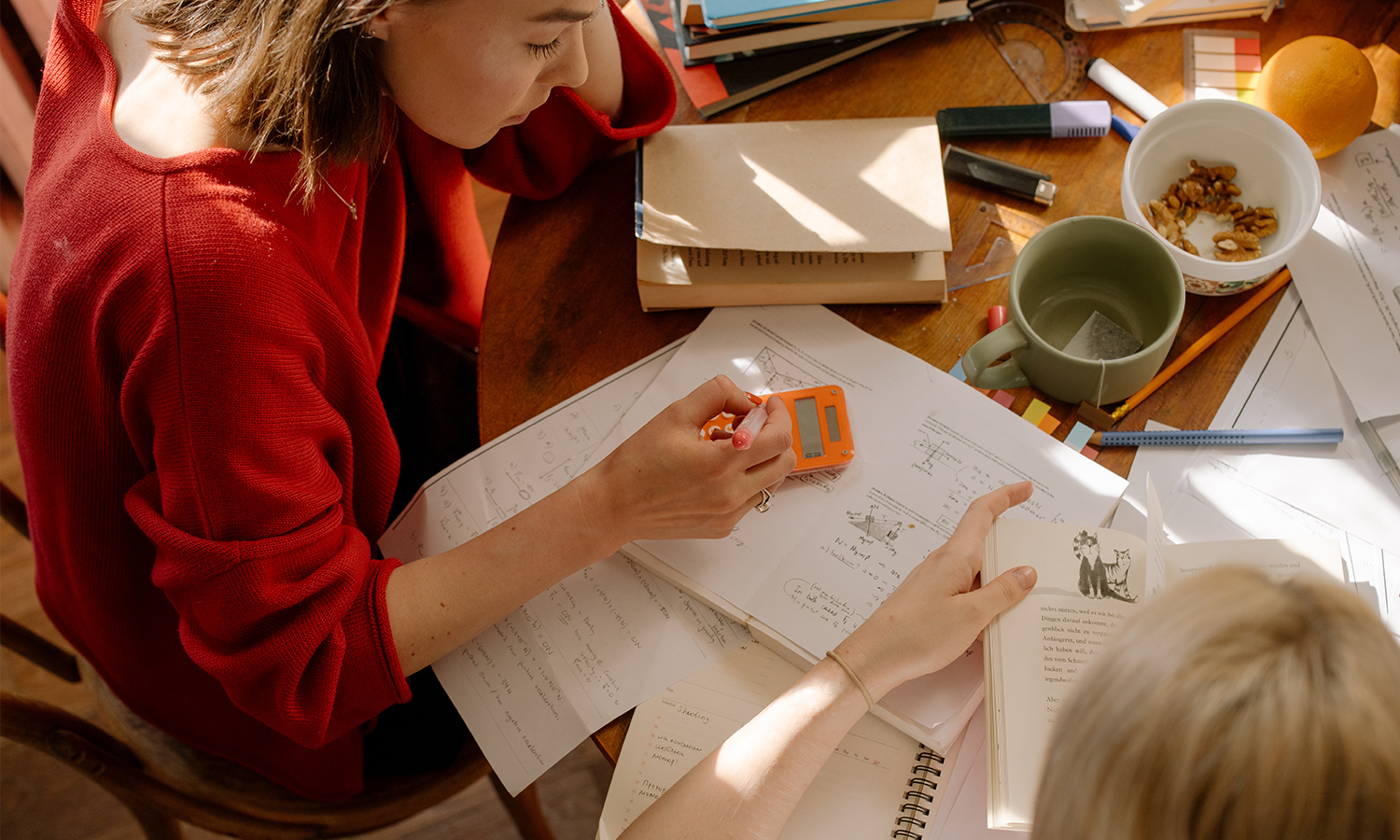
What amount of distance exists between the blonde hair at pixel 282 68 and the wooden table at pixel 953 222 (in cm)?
25

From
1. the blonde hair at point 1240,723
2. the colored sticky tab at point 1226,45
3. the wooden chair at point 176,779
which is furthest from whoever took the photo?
the colored sticky tab at point 1226,45

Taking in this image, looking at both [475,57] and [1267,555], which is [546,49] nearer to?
[475,57]

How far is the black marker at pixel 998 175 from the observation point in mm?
927

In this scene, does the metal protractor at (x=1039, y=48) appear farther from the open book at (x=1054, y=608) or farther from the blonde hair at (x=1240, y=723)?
the blonde hair at (x=1240, y=723)

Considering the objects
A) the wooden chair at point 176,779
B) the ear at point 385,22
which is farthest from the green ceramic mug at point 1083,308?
the wooden chair at point 176,779

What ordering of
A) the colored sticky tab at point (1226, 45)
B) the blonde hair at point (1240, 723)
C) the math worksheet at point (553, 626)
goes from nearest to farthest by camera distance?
the blonde hair at point (1240, 723)
the math worksheet at point (553, 626)
the colored sticky tab at point (1226, 45)

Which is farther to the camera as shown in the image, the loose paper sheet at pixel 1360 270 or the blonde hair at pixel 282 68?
the loose paper sheet at pixel 1360 270

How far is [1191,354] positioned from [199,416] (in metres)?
0.86

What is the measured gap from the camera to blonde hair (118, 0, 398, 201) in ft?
2.17

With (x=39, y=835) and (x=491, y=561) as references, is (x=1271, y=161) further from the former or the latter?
(x=39, y=835)

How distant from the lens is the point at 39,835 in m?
1.61

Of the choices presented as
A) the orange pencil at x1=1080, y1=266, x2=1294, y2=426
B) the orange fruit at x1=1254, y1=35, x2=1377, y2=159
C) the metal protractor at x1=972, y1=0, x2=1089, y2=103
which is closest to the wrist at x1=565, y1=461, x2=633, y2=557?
the orange pencil at x1=1080, y1=266, x2=1294, y2=426

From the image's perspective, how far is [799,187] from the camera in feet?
2.99

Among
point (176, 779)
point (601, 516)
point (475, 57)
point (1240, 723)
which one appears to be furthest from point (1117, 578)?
point (176, 779)
